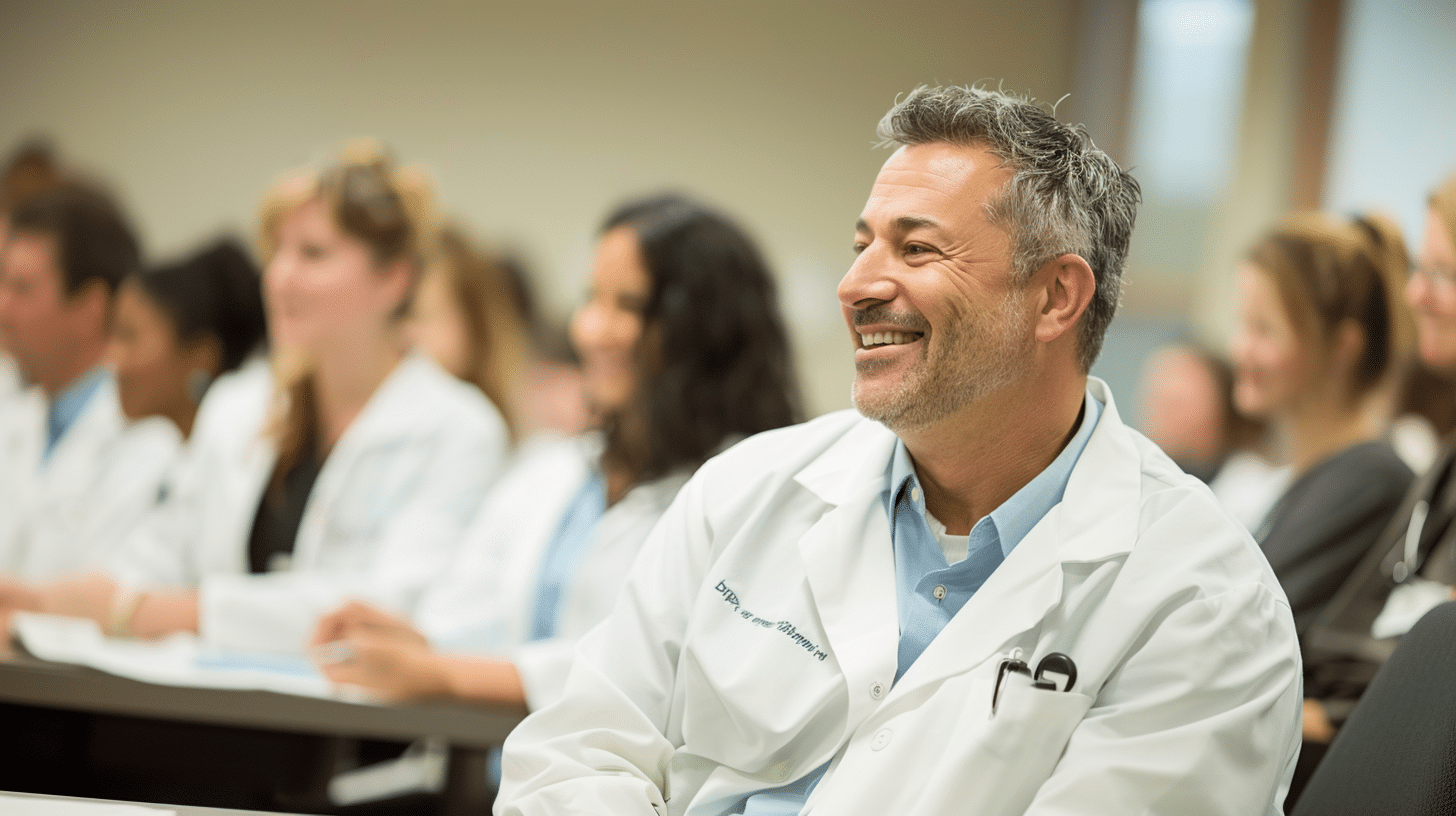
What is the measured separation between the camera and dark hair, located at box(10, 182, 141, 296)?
3834 millimetres

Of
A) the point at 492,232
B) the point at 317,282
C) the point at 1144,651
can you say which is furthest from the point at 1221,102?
the point at 1144,651

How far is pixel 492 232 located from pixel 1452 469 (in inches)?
162

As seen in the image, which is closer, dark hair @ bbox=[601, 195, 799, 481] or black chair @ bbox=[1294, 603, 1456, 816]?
black chair @ bbox=[1294, 603, 1456, 816]

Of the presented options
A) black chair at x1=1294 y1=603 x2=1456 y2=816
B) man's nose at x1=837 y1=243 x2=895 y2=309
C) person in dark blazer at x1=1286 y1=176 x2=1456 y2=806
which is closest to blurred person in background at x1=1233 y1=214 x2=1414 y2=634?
person in dark blazer at x1=1286 y1=176 x2=1456 y2=806

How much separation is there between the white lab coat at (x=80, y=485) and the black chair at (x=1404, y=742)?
2.84 metres

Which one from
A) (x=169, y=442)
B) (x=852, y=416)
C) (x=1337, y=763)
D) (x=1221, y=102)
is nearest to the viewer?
(x=1337, y=763)

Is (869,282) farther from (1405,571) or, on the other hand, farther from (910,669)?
(1405,571)

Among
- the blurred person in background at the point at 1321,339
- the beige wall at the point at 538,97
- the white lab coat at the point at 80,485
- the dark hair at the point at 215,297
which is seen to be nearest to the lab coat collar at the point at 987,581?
the blurred person in background at the point at 1321,339

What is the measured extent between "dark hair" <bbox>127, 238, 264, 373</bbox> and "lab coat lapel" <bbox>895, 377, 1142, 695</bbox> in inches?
123

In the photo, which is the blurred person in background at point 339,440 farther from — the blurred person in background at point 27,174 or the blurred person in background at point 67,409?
the blurred person in background at point 27,174

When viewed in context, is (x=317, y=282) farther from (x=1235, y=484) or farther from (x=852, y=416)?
(x=1235, y=484)

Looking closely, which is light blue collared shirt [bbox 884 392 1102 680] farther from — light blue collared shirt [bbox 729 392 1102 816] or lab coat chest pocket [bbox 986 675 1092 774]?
lab coat chest pocket [bbox 986 675 1092 774]

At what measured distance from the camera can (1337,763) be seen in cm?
126

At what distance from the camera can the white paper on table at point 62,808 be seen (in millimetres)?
1083
